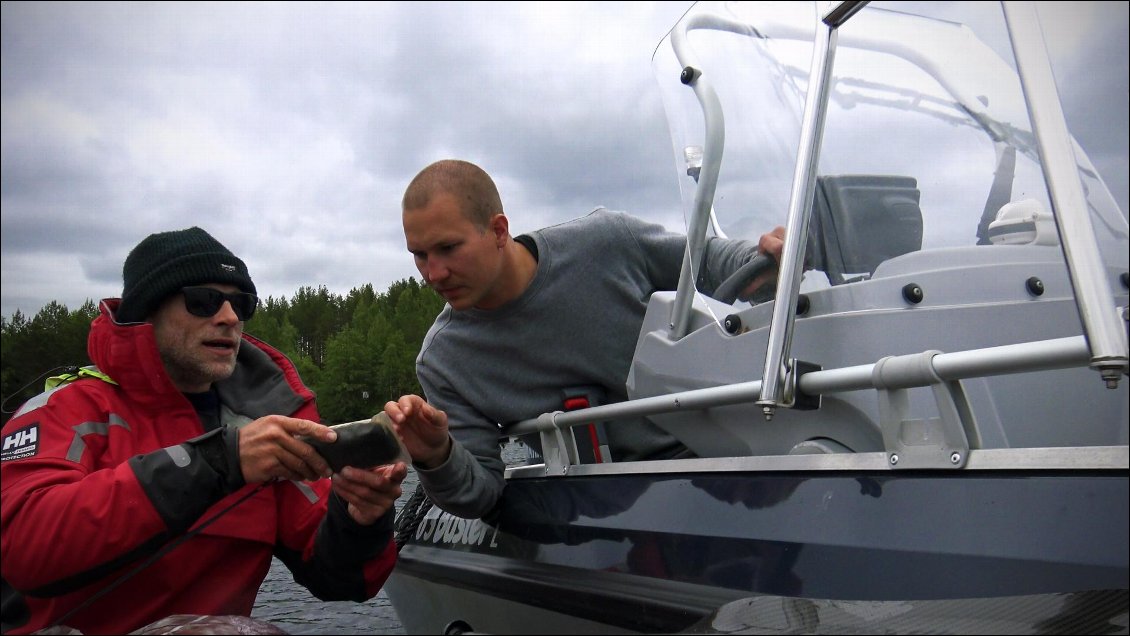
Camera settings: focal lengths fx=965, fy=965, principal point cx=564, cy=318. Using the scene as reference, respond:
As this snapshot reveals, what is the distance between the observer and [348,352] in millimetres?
3396

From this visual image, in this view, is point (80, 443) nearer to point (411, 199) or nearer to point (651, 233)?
point (411, 199)

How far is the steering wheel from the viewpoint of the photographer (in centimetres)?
229

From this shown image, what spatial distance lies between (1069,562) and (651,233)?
2.17m

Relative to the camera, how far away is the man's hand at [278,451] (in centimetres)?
208

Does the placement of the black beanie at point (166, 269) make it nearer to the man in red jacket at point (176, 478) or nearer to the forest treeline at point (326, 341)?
the man in red jacket at point (176, 478)

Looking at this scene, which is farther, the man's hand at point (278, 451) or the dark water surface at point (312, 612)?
the dark water surface at point (312, 612)

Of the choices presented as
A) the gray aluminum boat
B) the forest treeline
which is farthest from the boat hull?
the forest treeline

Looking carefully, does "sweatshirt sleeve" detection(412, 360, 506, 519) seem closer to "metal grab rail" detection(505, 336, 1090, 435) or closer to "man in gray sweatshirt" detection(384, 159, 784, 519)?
"man in gray sweatshirt" detection(384, 159, 784, 519)

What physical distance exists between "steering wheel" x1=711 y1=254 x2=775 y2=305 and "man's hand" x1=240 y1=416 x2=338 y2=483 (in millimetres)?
1002

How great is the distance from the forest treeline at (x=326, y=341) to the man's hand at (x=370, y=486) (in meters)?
0.14

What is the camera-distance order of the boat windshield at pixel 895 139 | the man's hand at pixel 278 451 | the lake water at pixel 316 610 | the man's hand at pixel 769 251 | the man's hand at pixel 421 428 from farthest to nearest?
the lake water at pixel 316 610, the man's hand at pixel 421 428, the man's hand at pixel 769 251, the man's hand at pixel 278 451, the boat windshield at pixel 895 139

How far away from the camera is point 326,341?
3.29 metres

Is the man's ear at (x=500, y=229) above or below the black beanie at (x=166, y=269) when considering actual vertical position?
above

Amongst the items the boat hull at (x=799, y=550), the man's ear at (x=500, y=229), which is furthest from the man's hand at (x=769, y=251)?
the man's ear at (x=500, y=229)
